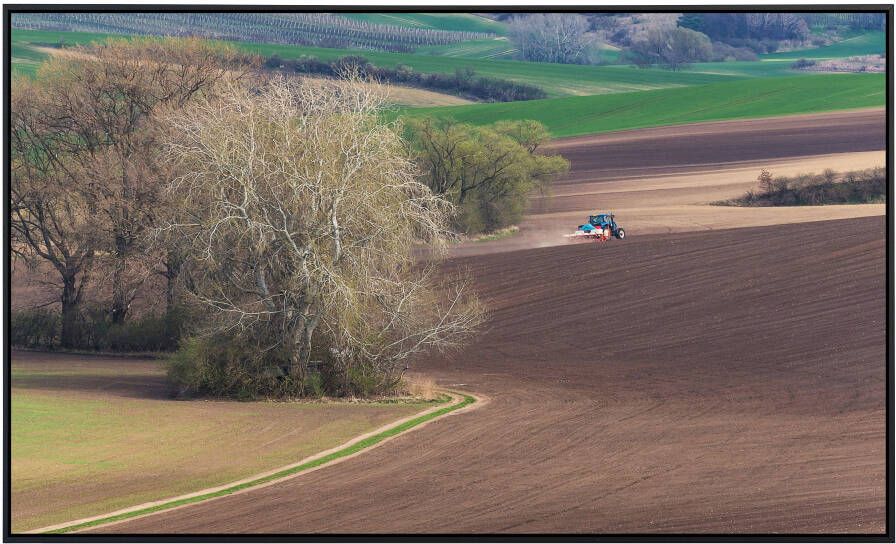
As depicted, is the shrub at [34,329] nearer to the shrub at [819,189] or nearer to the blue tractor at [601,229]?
the blue tractor at [601,229]

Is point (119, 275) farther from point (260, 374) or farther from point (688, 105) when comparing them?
point (688, 105)

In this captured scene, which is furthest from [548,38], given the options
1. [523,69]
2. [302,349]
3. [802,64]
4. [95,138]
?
[302,349]

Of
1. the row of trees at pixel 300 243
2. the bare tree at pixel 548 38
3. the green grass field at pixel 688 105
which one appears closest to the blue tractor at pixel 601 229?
the bare tree at pixel 548 38

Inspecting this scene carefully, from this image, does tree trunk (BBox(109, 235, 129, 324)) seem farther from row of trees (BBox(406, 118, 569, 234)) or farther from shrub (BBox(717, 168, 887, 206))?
shrub (BBox(717, 168, 887, 206))

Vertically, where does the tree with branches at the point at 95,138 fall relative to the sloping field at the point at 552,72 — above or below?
below

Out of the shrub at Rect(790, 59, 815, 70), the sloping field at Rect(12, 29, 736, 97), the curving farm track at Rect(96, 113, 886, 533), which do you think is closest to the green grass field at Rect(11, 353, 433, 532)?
the curving farm track at Rect(96, 113, 886, 533)

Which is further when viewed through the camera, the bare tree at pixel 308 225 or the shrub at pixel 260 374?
the shrub at pixel 260 374
